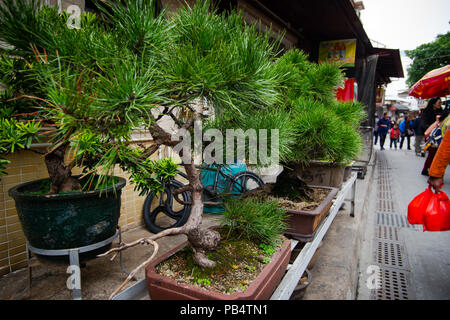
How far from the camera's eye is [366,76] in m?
6.27

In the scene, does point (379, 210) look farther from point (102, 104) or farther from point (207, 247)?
point (102, 104)

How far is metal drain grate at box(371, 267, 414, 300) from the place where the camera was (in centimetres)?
205

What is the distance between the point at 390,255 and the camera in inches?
107

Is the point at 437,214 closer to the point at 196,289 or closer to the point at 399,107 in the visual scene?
the point at 196,289

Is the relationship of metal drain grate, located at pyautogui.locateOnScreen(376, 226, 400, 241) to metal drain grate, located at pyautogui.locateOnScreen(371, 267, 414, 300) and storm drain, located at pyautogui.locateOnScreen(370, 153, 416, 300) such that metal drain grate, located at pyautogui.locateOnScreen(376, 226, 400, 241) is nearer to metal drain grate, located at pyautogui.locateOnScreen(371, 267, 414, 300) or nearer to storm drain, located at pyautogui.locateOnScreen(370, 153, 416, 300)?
storm drain, located at pyautogui.locateOnScreen(370, 153, 416, 300)

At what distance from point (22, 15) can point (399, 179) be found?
698 centimetres

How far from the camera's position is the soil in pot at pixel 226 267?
968mm

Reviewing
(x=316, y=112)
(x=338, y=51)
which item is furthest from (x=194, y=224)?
(x=338, y=51)

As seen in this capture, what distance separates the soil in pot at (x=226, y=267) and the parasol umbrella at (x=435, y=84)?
2.40 metres

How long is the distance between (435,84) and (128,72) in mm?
2917

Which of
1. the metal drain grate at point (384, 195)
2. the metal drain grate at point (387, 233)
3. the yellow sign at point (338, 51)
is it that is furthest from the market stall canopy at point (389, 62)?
the metal drain grate at point (387, 233)

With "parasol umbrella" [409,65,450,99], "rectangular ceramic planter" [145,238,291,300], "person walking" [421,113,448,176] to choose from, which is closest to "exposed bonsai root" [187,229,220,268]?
"rectangular ceramic planter" [145,238,291,300]

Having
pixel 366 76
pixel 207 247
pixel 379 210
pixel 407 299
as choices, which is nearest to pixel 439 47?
pixel 366 76

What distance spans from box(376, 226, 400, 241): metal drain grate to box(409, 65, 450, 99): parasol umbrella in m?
1.63
